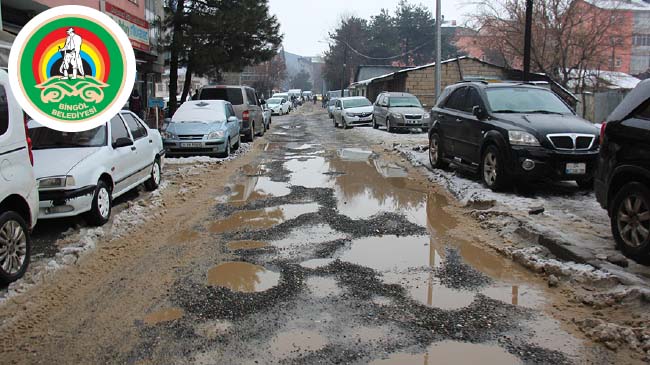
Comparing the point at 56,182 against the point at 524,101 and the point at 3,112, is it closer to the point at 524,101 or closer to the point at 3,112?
the point at 3,112

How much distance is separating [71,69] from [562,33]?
33.7 metres

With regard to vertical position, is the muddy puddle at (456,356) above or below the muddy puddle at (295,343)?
below

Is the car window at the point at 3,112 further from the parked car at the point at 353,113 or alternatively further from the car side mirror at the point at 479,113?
the parked car at the point at 353,113

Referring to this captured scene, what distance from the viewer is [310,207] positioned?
822 centimetres

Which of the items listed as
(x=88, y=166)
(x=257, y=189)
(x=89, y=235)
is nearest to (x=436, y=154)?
(x=257, y=189)

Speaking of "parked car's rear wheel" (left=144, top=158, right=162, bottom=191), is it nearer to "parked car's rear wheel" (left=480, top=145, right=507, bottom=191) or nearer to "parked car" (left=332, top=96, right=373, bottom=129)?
"parked car's rear wheel" (left=480, top=145, right=507, bottom=191)

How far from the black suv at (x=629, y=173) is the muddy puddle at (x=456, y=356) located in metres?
2.37

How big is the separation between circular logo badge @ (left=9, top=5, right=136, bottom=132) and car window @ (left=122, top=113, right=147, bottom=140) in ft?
14.7

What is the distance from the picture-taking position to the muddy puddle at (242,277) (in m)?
4.98

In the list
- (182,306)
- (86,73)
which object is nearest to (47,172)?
(86,73)

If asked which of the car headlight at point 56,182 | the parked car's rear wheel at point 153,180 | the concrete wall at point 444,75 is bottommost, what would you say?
the parked car's rear wheel at point 153,180

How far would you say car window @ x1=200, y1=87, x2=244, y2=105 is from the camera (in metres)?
19.0

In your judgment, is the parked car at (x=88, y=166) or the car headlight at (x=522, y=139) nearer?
the parked car at (x=88, y=166)

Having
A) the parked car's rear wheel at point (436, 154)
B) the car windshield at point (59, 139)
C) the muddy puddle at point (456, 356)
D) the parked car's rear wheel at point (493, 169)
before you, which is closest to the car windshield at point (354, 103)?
the parked car's rear wheel at point (436, 154)
